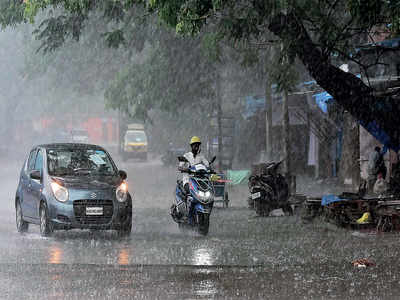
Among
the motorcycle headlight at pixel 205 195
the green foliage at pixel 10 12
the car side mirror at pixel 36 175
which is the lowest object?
the motorcycle headlight at pixel 205 195

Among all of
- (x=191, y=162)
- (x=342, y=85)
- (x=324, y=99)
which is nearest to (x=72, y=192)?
(x=191, y=162)

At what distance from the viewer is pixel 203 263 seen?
37.2ft

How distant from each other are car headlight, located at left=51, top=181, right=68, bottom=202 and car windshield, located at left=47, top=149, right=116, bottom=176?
0.67 metres

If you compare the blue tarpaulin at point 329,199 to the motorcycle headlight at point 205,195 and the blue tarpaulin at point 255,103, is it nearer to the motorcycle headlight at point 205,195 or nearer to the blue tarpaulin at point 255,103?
the motorcycle headlight at point 205,195

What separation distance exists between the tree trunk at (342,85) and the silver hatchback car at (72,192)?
173 inches

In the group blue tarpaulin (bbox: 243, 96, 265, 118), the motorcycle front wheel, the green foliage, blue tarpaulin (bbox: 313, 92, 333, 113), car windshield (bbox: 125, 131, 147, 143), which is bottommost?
the motorcycle front wheel

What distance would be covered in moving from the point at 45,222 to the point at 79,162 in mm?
1566

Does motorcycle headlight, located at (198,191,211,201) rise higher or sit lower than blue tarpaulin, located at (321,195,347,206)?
higher

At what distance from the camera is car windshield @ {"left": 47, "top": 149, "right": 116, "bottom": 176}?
15391mm

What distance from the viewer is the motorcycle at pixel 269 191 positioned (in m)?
19.0

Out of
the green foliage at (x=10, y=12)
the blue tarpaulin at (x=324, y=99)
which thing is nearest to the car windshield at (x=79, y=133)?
the blue tarpaulin at (x=324, y=99)

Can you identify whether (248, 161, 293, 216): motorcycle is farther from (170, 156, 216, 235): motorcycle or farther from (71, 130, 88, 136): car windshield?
(71, 130, 88, 136): car windshield

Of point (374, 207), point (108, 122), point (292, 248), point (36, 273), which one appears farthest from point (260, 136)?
point (108, 122)

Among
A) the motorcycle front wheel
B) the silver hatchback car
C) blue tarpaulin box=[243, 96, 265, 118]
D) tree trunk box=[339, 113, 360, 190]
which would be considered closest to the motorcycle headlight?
the motorcycle front wheel
